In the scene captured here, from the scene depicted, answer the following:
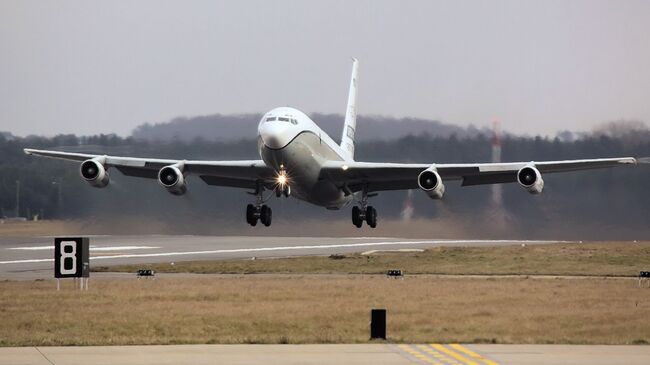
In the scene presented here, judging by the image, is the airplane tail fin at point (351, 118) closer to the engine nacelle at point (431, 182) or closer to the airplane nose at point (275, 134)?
the engine nacelle at point (431, 182)

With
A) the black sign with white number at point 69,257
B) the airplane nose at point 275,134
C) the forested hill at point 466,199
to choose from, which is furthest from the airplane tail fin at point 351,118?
the black sign with white number at point 69,257

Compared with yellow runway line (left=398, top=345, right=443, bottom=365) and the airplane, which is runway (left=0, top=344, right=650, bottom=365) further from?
the airplane

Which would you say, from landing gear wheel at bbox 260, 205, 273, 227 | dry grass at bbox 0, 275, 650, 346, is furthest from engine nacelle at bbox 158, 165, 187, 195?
landing gear wheel at bbox 260, 205, 273, 227

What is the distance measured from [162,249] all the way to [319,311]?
52407mm

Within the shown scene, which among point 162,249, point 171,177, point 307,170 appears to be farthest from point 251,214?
point 162,249

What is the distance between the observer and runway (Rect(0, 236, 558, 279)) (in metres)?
74.7

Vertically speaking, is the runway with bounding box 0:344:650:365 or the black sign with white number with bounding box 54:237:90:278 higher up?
the black sign with white number with bounding box 54:237:90:278

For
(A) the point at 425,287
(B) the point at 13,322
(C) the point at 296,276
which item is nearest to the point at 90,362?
(B) the point at 13,322

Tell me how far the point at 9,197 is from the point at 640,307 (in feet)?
205

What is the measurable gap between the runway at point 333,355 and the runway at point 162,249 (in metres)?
33.6

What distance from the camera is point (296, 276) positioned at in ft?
202

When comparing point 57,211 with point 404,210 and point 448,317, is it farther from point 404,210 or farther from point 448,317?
point 448,317

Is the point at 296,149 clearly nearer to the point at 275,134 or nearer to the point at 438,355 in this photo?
the point at 275,134

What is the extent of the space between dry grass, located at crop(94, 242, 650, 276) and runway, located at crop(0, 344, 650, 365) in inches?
1336
